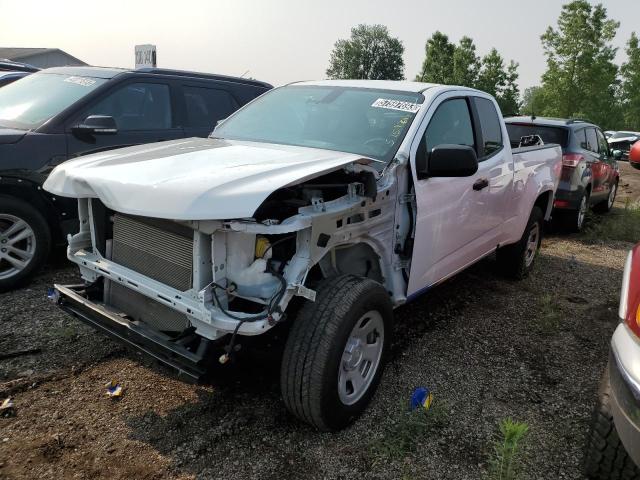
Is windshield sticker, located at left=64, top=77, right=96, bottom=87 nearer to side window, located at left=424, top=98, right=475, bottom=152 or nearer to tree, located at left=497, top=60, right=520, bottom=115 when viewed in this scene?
side window, located at left=424, top=98, right=475, bottom=152

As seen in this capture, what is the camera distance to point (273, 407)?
3035mm

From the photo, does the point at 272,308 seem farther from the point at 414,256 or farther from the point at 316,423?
the point at 414,256

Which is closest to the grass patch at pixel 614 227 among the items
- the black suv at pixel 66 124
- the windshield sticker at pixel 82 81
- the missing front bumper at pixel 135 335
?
the black suv at pixel 66 124

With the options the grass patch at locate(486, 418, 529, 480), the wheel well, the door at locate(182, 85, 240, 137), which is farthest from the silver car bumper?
the door at locate(182, 85, 240, 137)

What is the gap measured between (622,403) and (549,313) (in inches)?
112

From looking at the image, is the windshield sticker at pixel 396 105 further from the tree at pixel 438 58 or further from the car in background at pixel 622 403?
the tree at pixel 438 58

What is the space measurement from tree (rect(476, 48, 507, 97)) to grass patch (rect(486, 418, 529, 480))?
106 feet

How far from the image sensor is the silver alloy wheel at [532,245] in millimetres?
5734

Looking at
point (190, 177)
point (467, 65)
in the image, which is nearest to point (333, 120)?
point (190, 177)

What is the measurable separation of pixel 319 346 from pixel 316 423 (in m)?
0.43

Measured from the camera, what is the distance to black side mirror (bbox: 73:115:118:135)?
4617mm

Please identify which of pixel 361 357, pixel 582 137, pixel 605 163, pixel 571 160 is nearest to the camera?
pixel 361 357

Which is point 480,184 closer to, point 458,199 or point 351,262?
point 458,199

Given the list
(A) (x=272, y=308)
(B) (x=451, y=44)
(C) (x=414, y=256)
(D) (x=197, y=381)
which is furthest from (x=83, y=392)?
(B) (x=451, y=44)
